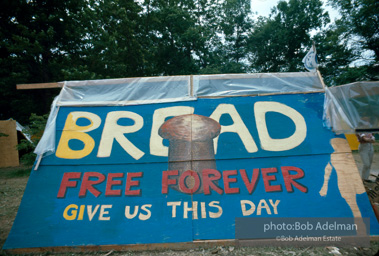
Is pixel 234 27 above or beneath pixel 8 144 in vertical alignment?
above

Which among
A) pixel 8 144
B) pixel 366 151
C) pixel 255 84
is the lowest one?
pixel 366 151

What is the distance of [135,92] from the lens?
3953mm

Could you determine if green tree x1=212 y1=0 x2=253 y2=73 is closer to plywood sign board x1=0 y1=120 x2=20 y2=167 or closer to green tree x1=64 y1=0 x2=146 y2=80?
green tree x1=64 y1=0 x2=146 y2=80

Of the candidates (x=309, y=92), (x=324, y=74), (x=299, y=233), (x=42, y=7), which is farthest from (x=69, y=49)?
(x=324, y=74)

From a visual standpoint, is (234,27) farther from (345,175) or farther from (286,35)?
(345,175)

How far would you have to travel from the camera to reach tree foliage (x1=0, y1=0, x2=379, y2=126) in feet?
39.5

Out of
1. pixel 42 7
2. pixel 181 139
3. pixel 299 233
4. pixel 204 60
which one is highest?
pixel 204 60

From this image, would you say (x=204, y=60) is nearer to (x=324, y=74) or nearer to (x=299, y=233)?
(x=324, y=74)

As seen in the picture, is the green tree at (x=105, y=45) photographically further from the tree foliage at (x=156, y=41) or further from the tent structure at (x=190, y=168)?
the tent structure at (x=190, y=168)

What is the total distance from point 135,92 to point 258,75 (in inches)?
95.7

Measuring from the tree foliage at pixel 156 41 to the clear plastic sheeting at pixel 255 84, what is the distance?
386 inches

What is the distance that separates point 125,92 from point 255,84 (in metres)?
2.53

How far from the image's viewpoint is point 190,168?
3318 mm

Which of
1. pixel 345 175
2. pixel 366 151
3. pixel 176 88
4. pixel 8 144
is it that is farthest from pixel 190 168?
pixel 8 144
